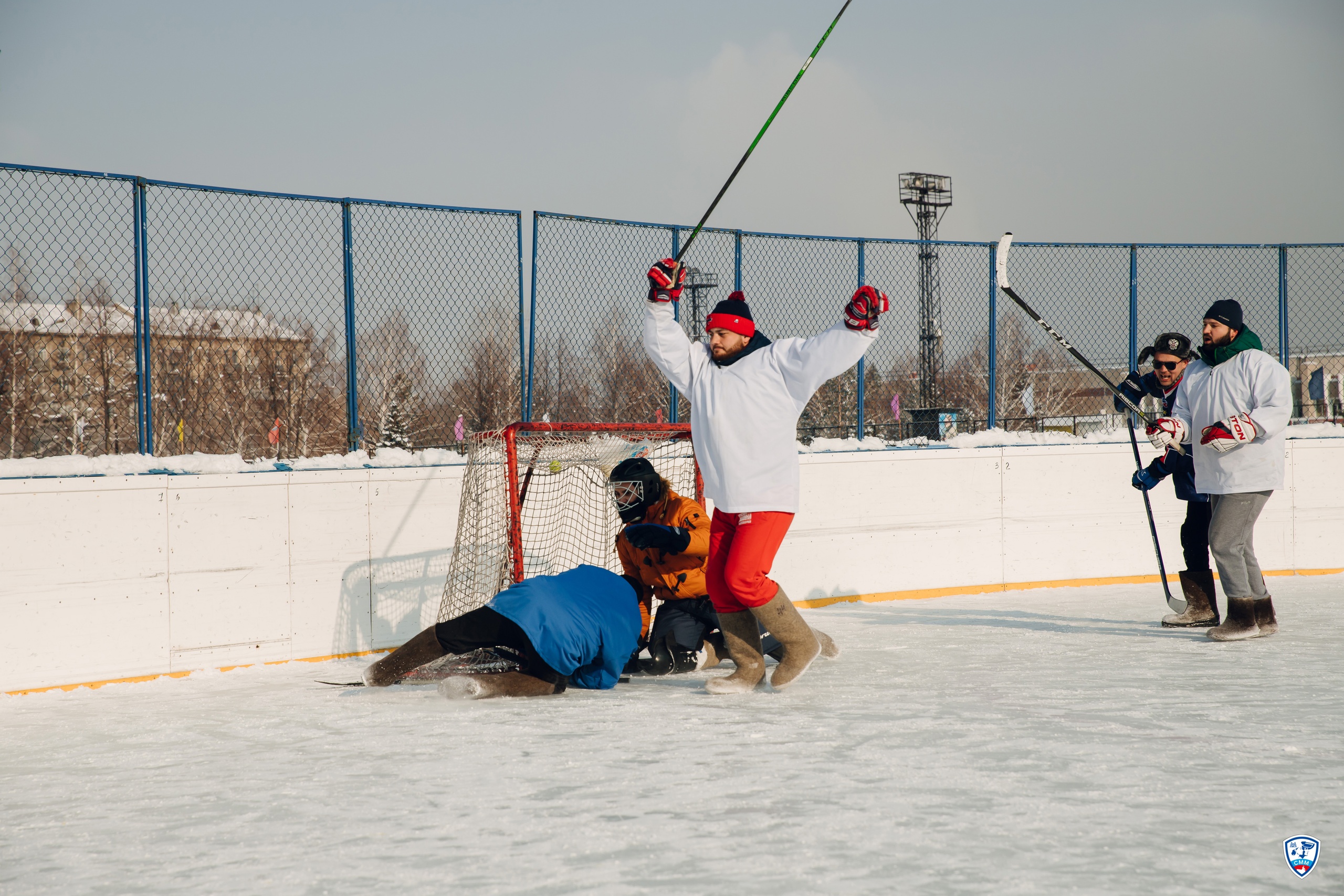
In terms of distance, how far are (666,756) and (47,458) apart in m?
3.26

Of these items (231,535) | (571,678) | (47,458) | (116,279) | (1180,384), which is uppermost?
(116,279)

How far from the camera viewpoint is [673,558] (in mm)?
4129

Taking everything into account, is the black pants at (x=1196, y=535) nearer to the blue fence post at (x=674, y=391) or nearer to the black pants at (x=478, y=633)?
the blue fence post at (x=674, y=391)

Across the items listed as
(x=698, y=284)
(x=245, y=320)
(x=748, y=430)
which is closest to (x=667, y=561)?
(x=748, y=430)

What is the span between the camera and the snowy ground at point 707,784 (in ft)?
7.00

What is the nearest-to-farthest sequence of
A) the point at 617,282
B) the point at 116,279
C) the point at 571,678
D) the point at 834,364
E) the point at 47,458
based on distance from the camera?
the point at 834,364 < the point at 571,678 < the point at 47,458 < the point at 116,279 < the point at 617,282

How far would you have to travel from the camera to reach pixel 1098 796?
8.30ft

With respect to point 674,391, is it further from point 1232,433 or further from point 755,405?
point 1232,433

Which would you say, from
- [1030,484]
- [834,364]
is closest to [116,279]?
[834,364]

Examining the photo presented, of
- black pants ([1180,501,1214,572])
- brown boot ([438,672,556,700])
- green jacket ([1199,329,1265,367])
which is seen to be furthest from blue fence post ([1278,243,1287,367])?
brown boot ([438,672,556,700])

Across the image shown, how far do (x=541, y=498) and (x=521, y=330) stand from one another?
1.05 meters

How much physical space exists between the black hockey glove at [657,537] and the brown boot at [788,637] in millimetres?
396

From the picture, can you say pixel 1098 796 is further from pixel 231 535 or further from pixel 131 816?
pixel 231 535

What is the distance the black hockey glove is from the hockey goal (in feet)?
2.10
